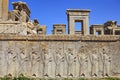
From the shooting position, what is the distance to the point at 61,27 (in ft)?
100

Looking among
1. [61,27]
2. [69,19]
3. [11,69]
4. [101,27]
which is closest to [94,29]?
[101,27]

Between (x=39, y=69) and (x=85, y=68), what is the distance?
107 inches

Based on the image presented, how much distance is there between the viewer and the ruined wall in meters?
16.0

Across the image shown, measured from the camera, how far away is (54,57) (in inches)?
637

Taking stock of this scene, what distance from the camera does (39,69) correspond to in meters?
16.0

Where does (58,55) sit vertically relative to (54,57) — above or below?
above

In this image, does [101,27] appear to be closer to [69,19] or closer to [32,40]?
[69,19]

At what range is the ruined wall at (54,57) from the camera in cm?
1603

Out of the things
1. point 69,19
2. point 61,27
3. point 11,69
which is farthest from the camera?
point 61,27

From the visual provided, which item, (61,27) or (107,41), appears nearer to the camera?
(107,41)

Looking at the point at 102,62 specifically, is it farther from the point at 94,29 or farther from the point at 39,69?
the point at 94,29

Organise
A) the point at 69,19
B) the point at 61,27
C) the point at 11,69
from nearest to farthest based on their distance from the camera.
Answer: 1. the point at 11,69
2. the point at 69,19
3. the point at 61,27

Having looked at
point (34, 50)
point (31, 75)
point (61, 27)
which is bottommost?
point (31, 75)

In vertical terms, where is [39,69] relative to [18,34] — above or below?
below
